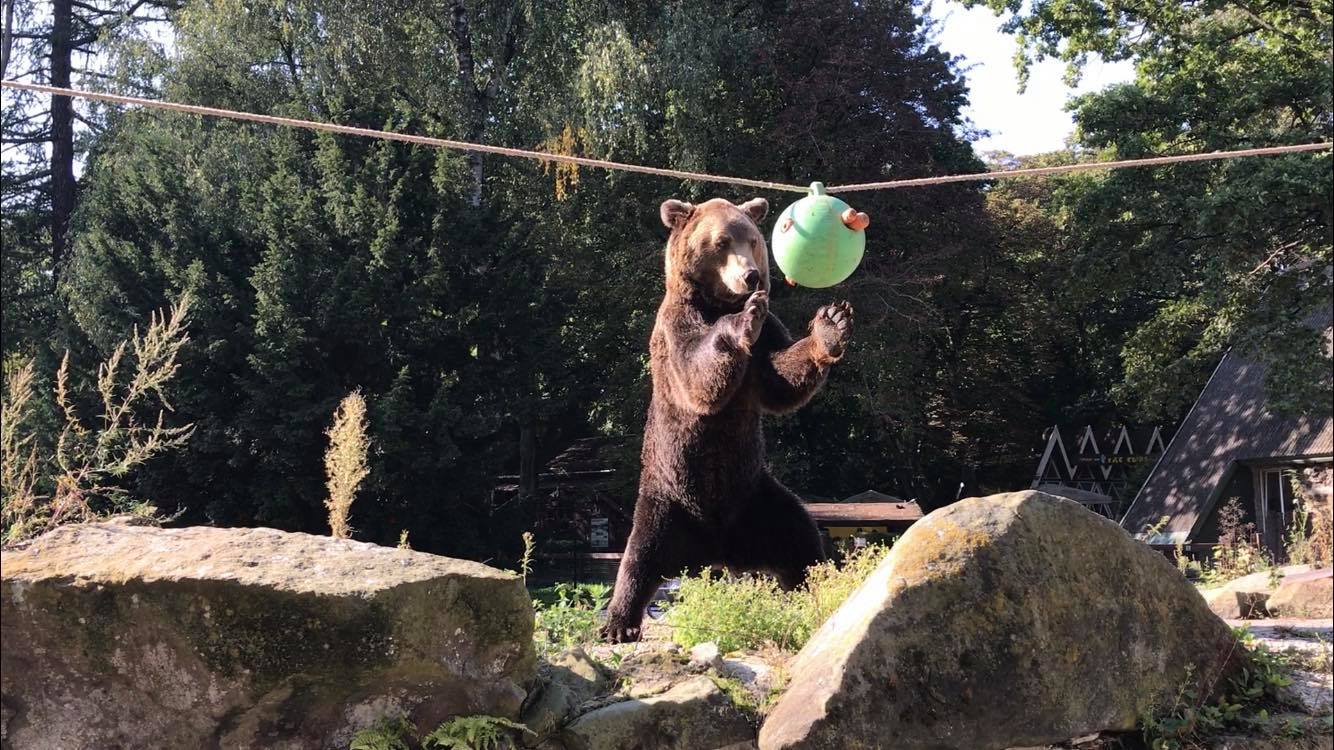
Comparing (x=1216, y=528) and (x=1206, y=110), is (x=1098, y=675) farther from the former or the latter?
(x=1216, y=528)

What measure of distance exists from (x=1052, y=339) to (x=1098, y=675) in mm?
23911

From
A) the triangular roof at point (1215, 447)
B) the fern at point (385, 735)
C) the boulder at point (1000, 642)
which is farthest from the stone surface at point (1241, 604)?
the triangular roof at point (1215, 447)

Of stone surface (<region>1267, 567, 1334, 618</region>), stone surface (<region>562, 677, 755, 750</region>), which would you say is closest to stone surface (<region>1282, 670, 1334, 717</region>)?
stone surface (<region>1267, 567, 1334, 618</region>)

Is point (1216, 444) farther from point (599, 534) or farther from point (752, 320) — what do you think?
point (752, 320)

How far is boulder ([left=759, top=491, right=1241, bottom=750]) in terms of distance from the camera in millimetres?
3729

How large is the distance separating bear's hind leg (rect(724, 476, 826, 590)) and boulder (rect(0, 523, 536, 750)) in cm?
173

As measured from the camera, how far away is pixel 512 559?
1873 centimetres

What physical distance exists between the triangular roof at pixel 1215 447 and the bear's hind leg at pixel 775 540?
1458cm

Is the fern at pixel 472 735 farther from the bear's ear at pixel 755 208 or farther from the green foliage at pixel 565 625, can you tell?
the bear's ear at pixel 755 208

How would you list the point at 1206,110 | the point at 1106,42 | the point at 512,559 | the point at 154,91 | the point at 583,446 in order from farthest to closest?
the point at 583,446
the point at 154,91
the point at 512,559
the point at 1106,42
the point at 1206,110

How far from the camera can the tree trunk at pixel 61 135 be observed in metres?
24.2

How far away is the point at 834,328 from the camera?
4.28 m

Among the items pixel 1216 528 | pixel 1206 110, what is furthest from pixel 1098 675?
pixel 1216 528

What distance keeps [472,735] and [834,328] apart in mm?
1944
